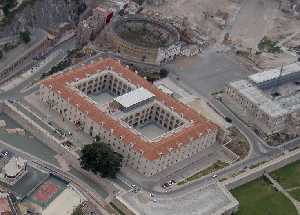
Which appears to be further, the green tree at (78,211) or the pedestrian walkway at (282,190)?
the pedestrian walkway at (282,190)

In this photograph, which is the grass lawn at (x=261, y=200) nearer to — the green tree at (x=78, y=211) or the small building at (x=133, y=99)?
the small building at (x=133, y=99)

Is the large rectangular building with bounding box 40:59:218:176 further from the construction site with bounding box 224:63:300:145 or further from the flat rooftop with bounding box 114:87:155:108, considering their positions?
the construction site with bounding box 224:63:300:145

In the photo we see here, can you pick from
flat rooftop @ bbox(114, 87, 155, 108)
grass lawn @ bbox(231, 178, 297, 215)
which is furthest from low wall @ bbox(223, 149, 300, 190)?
flat rooftop @ bbox(114, 87, 155, 108)

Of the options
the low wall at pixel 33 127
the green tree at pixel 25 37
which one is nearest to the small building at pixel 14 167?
the low wall at pixel 33 127

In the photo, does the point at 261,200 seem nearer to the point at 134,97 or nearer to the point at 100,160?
the point at 100,160

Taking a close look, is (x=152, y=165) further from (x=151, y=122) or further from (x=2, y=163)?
(x=2, y=163)

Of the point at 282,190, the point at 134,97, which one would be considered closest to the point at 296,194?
the point at 282,190
